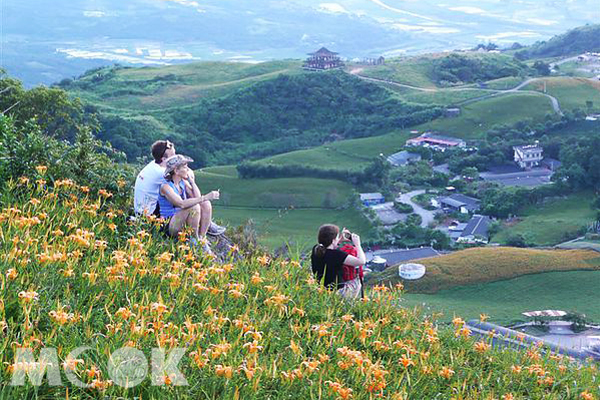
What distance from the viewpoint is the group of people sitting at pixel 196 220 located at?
677 cm

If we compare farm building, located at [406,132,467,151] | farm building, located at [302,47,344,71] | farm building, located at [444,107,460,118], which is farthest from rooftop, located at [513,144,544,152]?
farm building, located at [302,47,344,71]

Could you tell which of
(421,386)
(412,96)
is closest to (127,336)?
(421,386)

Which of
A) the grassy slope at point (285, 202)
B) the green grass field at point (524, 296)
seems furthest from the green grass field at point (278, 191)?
the green grass field at point (524, 296)

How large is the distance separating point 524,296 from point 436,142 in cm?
4230

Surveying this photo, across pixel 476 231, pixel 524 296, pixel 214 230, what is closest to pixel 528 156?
pixel 476 231

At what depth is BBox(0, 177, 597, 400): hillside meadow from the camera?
12.9 feet

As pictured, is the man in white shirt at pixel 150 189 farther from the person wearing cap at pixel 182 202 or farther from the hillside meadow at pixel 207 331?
the hillside meadow at pixel 207 331

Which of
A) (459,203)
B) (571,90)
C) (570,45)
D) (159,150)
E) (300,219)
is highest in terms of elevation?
(570,45)

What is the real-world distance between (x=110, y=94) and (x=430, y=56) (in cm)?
4450

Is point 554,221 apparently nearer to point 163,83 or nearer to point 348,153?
point 348,153

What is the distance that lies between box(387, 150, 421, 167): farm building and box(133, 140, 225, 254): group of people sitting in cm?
5684

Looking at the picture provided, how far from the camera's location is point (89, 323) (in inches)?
174

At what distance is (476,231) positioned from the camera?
45.3 metres

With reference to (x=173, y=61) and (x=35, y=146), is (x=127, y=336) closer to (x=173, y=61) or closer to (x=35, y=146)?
(x=35, y=146)
